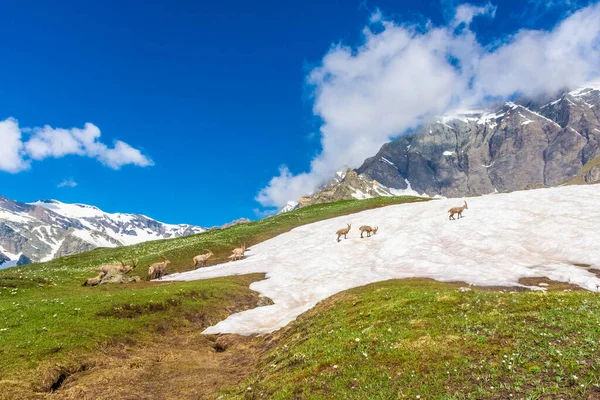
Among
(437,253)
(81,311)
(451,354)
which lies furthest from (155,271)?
(451,354)

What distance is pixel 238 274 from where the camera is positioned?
5022 cm

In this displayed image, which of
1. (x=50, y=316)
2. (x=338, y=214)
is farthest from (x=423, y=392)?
(x=338, y=214)

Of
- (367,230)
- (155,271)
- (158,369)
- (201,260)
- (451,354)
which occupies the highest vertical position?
(367,230)

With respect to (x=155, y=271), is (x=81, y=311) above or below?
below

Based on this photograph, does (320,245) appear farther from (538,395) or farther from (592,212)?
(538,395)

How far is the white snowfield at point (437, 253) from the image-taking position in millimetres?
36844

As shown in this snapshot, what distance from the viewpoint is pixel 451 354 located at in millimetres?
14484

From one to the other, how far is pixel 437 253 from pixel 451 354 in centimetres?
3494

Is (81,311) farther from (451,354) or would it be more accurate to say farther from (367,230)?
(367,230)

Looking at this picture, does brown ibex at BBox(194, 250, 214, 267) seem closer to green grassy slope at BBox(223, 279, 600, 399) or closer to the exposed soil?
the exposed soil

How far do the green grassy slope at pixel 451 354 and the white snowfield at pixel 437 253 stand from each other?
42.4 ft

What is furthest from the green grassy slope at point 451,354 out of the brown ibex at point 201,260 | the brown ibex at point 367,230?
the brown ibex at point 201,260

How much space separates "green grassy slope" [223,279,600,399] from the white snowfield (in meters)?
12.9

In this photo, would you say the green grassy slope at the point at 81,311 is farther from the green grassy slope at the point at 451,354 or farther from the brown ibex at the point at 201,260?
the green grassy slope at the point at 451,354
